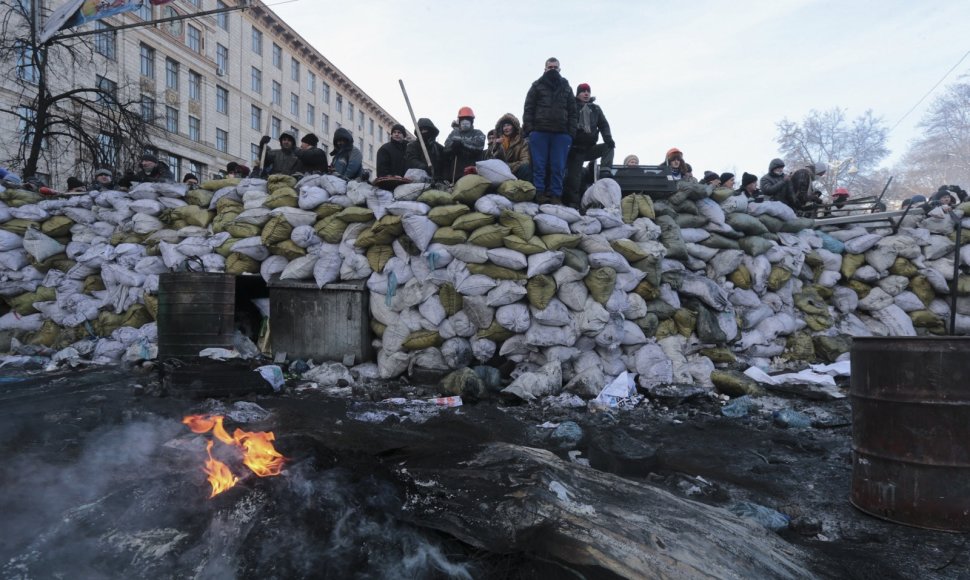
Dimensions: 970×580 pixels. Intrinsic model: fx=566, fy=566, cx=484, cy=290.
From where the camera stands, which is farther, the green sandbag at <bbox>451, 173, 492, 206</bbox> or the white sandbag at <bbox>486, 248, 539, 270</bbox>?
the green sandbag at <bbox>451, 173, 492, 206</bbox>

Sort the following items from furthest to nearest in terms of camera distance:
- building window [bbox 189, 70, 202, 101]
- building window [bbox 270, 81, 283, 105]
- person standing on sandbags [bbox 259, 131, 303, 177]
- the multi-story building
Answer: building window [bbox 270, 81, 283, 105]
building window [bbox 189, 70, 202, 101]
the multi-story building
person standing on sandbags [bbox 259, 131, 303, 177]

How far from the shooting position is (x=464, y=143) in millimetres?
6758

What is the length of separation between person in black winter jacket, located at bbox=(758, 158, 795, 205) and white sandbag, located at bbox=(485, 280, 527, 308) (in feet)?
15.6

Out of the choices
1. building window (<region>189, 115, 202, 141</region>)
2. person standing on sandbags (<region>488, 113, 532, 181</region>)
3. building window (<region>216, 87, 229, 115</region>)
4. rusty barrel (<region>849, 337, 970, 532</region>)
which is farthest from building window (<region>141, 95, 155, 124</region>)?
building window (<region>216, 87, 229, 115</region>)

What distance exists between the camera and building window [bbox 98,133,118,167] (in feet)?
35.2

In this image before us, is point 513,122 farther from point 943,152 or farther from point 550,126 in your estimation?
point 943,152

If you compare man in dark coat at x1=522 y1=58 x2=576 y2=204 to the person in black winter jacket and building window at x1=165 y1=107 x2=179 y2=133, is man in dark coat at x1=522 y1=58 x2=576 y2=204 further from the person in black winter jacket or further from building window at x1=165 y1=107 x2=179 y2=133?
building window at x1=165 y1=107 x2=179 y2=133

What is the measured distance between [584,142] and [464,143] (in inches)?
55.6

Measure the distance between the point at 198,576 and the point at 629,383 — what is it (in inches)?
152

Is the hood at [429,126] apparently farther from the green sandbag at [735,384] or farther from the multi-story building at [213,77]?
the multi-story building at [213,77]

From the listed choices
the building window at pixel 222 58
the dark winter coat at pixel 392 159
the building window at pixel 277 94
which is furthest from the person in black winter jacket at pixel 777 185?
the building window at pixel 277 94

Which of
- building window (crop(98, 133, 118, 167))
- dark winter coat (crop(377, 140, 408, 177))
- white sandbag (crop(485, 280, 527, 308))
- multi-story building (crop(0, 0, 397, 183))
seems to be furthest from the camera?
multi-story building (crop(0, 0, 397, 183))

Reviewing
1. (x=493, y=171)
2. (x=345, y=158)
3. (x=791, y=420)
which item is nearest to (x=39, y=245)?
(x=345, y=158)

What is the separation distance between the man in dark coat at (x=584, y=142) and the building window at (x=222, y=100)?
2775cm
